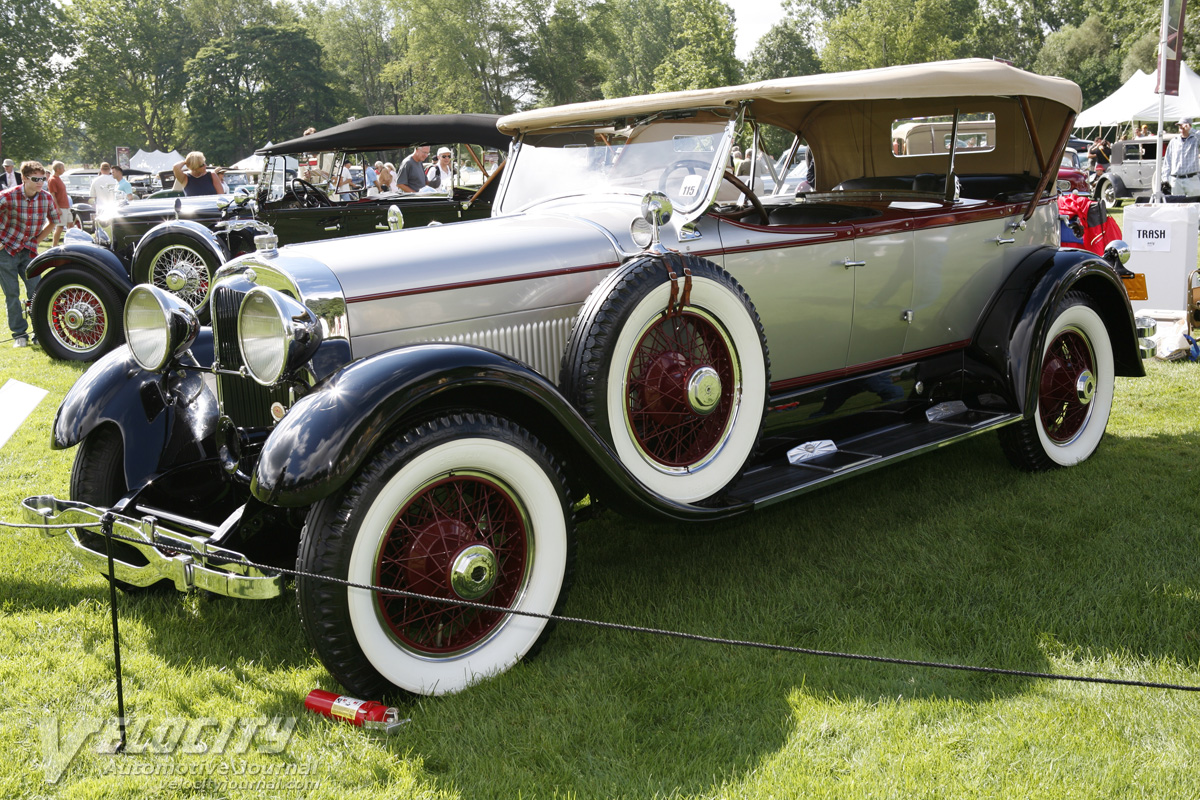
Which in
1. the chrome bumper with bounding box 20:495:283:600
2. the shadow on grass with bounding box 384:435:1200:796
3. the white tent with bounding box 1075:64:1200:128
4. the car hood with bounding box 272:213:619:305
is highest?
the white tent with bounding box 1075:64:1200:128

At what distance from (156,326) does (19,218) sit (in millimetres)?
7923

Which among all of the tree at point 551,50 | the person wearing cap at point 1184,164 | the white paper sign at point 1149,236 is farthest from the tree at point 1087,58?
the white paper sign at point 1149,236

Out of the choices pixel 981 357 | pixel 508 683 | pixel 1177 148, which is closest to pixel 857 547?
pixel 981 357

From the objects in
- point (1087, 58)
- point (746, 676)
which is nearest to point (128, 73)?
point (1087, 58)

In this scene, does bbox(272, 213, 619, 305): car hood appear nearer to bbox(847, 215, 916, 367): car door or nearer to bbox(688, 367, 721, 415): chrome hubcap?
bbox(688, 367, 721, 415): chrome hubcap

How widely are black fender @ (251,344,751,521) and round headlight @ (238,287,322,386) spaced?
0.26m

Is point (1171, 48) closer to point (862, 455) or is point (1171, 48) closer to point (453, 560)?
point (862, 455)

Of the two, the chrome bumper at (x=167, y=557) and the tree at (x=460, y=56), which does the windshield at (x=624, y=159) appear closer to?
the chrome bumper at (x=167, y=557)

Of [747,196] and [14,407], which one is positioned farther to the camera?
[747,196]

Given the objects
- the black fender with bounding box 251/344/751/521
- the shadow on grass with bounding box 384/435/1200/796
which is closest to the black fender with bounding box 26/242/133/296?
the shadow on grass with bounding box 384/435/1200/796

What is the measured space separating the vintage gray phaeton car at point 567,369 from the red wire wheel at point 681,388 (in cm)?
1

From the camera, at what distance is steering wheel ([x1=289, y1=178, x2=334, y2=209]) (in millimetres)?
9984

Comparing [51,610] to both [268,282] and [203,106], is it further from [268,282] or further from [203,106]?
[203,106]

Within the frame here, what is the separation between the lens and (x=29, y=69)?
2446 inches
